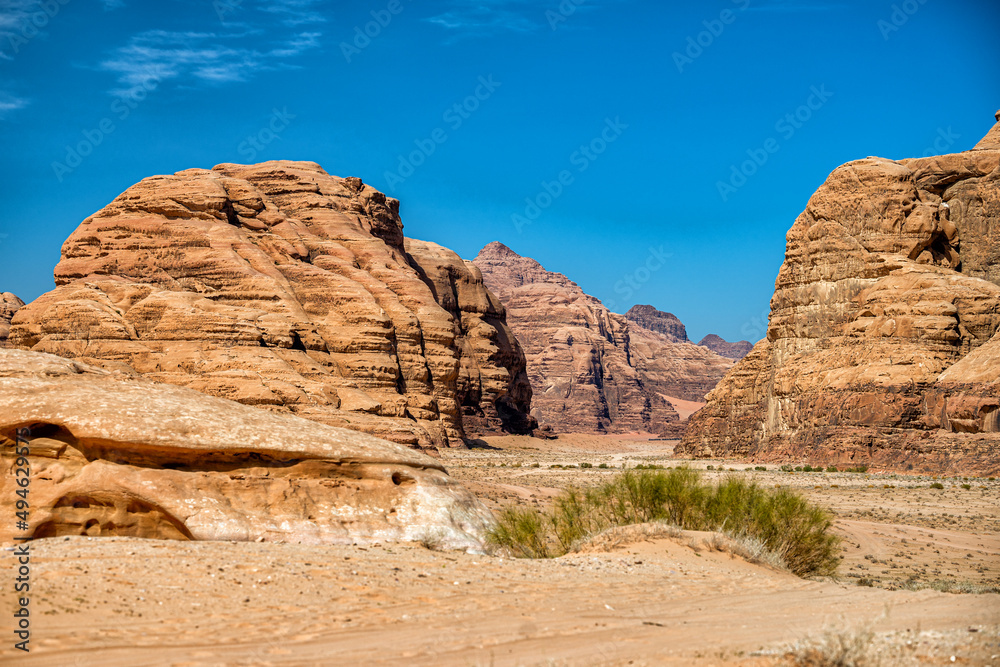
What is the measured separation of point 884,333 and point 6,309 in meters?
65.7

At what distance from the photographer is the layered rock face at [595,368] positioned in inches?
5463

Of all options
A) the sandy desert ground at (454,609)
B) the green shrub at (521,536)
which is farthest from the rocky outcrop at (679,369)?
the sandy desert ground at (454,609)

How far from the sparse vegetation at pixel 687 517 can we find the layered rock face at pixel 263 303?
23.6m

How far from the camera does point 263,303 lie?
156 feet

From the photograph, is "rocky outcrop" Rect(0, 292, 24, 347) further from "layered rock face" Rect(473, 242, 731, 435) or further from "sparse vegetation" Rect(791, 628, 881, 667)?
"layered rock face" Rect(473, 242, 731, 435)

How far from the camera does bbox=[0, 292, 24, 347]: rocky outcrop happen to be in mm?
65469

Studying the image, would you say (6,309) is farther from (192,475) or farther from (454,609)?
(454,609)

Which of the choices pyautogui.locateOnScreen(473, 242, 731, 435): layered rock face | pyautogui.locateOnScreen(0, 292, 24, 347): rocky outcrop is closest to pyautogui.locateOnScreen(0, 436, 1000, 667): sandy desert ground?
pyautogui.locateOnScreen(0, 292, 24, 347): rocky outcrop

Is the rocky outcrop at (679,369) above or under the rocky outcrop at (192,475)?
above

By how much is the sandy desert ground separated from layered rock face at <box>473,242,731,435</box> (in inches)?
4571

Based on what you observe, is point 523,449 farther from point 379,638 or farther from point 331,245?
point 379,638

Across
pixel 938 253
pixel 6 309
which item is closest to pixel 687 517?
pixel 938 253

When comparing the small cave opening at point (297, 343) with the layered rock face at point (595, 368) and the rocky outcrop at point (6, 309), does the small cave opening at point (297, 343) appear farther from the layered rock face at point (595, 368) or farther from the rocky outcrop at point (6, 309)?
the layered rock face at point (595, 368)

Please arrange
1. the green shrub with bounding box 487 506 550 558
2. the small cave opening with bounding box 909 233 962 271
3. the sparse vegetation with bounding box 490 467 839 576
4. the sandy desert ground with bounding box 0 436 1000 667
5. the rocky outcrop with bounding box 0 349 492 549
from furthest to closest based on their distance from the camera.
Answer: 1. the small cave opening with bounding box 909 233 962 271
2. the sparse vegetation with bounding box 490 467 839 576
3. the green shrub with bounding box 487 506 550 558
4. the rocky outcrop with bounding box 0 349 492 549
5. the sandy desert ground with bounding box 0 436 1000 667
